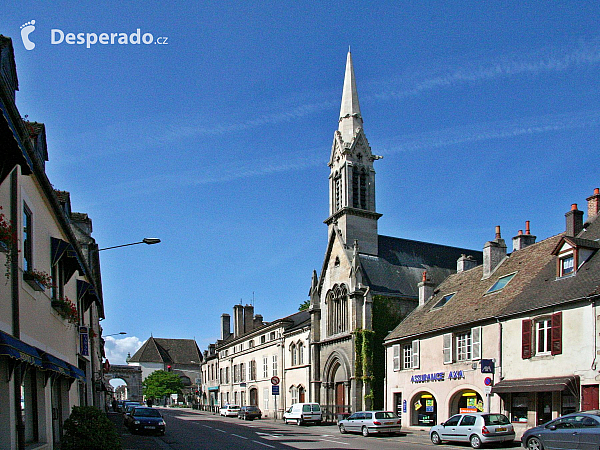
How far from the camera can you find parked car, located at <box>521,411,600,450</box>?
54.0 feet

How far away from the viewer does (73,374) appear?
731 inches

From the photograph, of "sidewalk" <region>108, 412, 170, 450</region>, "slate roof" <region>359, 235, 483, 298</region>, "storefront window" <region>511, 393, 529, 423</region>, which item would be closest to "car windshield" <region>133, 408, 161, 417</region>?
"sidewalk" <region>108, 412, 170, 450</region>

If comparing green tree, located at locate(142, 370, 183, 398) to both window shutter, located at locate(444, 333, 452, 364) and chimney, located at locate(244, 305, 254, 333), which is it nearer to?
chimney, located at locate(244, 305, 254, 333)

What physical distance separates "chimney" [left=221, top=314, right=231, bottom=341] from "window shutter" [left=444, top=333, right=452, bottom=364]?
56993 millimetres

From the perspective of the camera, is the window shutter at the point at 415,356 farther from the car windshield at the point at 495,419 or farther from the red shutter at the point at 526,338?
the car windshield at the point at 495,419

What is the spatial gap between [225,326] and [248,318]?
9213 millimetres

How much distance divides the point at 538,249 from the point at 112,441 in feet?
74.3

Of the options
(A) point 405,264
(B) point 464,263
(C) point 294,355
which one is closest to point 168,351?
(C) point 294,355

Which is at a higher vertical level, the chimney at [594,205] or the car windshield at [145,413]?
the chimney at [594,205]

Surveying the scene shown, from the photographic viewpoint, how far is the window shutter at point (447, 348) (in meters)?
29.7

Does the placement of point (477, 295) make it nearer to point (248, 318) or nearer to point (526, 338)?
point (526, 338)

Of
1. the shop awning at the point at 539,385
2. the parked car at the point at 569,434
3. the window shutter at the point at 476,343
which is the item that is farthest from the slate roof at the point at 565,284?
the parked car at the point at 569,434

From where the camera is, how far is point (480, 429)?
22281 millimetres

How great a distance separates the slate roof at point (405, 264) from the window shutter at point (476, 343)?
14941 millimetres
